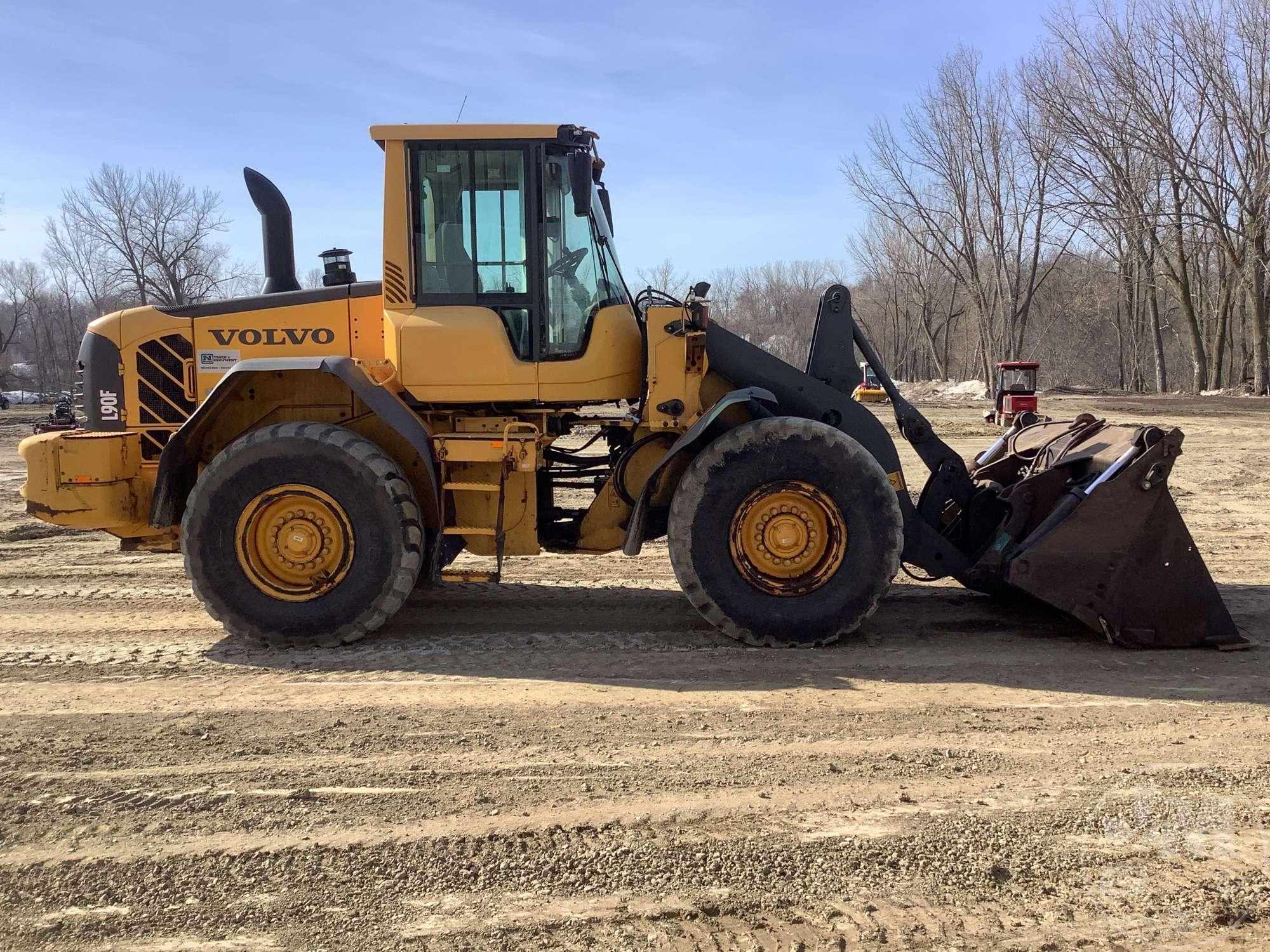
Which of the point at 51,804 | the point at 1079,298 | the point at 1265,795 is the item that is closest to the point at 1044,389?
the point at 1079,298

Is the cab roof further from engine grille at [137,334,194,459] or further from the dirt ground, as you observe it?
the dirt ground

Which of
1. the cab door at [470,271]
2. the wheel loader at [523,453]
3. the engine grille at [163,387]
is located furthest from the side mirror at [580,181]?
the engine grille at [163,387]

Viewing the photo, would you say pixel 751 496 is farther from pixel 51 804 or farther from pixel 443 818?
pixel 51 804

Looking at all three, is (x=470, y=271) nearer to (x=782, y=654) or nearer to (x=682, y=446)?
(x=682, y=446)

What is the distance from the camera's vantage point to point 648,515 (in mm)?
5273

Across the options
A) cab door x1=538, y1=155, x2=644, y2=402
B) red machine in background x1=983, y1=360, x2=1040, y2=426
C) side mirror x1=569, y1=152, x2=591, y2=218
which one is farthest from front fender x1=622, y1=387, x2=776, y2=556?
red machine in background x1=983, y1=360, x2=1040, y2=426

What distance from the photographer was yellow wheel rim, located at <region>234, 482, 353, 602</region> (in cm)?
500

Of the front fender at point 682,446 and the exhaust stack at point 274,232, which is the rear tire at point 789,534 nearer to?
the front fender at point 682,446

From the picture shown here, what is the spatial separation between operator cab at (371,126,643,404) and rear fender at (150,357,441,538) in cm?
30

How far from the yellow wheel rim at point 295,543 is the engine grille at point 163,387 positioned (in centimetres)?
107

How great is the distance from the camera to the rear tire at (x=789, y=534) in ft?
16.1

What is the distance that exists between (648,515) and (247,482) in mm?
2272

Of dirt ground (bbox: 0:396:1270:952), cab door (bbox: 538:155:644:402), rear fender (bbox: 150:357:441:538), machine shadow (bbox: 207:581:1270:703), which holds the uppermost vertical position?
cab door (bbox: 538:155:644:402)

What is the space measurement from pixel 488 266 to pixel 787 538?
2314mm
